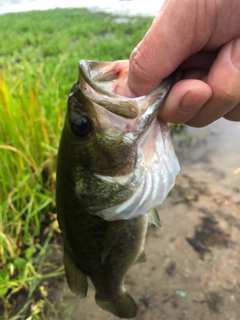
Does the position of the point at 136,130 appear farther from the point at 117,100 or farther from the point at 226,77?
the point at 226,77

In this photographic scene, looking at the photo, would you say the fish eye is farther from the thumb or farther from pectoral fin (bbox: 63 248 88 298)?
pectoral fin (bbox: 63 248 88 298)

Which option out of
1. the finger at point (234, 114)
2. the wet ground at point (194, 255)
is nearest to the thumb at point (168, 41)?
the finger at point (234, 114)

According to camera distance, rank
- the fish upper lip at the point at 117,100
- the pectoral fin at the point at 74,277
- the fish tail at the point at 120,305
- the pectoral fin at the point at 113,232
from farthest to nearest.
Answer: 1. the fish tail at the point at 120,305
2. the pectoral fin at the point at 74,277
3. the pectoral fin at the point at 113,232
4. the fish upper lip at the point at 117,100

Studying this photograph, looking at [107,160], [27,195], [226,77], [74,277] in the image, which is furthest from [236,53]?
[27,195]

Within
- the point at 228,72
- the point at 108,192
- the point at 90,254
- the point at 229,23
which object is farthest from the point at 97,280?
the point at 229,23

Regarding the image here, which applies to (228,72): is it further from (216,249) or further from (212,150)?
(212,150)

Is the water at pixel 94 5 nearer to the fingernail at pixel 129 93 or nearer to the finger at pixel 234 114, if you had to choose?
Result: the finger at pixel 234 114

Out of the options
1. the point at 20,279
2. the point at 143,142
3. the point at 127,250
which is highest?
the point at 143,142
